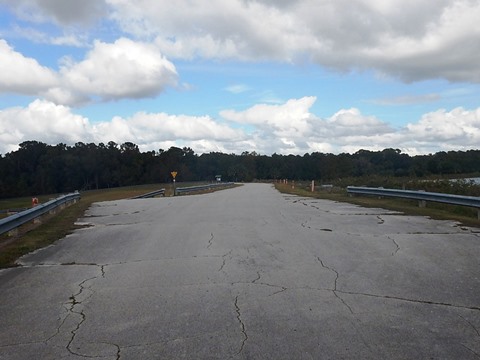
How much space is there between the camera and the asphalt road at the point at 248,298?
4.63 metres

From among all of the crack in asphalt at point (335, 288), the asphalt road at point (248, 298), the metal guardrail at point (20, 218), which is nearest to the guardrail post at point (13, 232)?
the metal guardrail at point (20, 218)

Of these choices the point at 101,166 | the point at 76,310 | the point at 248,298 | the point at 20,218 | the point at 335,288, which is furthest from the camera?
the point at 101,166

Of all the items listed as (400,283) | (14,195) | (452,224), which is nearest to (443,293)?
(400,283)

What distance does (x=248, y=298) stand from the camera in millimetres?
6176

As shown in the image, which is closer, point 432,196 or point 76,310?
point 76,310

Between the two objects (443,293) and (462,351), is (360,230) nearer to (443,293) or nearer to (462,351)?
(443,293)

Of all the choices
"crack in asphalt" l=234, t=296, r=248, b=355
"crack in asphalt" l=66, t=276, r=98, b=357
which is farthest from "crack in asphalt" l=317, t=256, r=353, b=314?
"crack in asphalt" l=66, t=276, r=98, b=357

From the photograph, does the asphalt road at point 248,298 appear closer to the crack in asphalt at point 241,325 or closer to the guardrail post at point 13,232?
the crack in asphalt at point 241,325

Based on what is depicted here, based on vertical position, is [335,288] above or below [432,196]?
below

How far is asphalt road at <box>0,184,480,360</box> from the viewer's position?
15.2 ft

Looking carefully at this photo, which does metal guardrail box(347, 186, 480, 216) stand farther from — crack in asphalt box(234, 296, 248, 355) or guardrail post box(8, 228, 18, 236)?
guardrail post box(8, 228, 18, 236)

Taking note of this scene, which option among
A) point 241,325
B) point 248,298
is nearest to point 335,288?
point 248,298

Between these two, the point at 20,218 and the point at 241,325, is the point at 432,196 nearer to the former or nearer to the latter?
the point at 20,218

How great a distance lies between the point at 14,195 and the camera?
108188 millimetres
